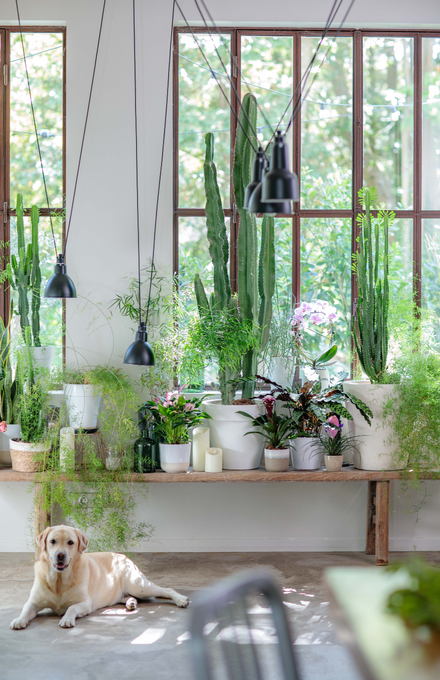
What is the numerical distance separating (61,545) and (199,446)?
1.08 meters

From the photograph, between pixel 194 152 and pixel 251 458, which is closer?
pixel 251 458

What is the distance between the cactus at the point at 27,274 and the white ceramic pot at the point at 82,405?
0.45 meters

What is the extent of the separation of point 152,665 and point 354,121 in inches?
142

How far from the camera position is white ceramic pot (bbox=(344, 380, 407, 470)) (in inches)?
145

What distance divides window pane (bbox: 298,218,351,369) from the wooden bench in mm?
900

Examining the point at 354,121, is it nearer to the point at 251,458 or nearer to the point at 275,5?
the point at 275,5

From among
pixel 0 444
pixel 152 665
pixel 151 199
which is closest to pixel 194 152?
pixel 151 199

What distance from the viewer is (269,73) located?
4219 mm

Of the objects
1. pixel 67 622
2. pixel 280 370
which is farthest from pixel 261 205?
pixel 67 622

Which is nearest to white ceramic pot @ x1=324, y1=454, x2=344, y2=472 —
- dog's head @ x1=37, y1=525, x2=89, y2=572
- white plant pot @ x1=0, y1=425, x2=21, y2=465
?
dog's head @ x1=37, y1=525, x2=89, y2=572

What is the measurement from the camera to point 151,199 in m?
4.09

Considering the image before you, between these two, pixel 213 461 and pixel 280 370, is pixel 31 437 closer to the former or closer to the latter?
pixel 213 461

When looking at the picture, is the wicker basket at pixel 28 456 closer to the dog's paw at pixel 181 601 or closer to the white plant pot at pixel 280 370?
the dog's paw at pixel 181 601

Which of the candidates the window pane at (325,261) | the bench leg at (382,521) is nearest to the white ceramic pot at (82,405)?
the window pane at (325,261)
